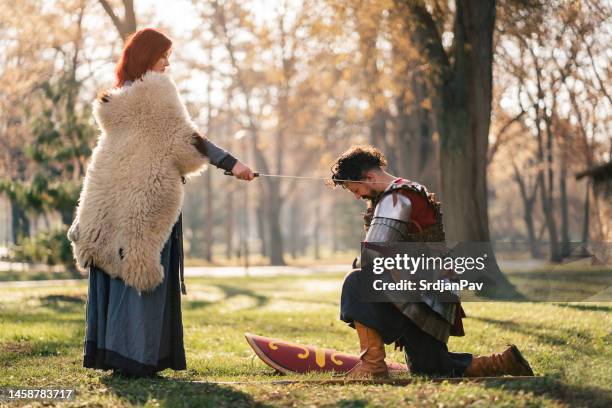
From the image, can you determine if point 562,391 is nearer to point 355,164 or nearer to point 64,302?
point 355,164

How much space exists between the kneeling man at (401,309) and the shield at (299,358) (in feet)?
2.08

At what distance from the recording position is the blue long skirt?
219 inches

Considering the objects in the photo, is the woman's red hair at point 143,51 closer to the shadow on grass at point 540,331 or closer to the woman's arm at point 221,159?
the woman's arm at point 221,159

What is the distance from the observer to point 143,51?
19.3ft

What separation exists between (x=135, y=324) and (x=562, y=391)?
2.64 m

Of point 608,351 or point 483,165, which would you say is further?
point 483,165

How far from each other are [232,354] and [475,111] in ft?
26.0

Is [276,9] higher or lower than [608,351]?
higher

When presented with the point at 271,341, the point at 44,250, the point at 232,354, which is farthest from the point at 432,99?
the point at 271,341

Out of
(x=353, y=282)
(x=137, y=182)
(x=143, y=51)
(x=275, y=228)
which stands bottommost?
(x=353, y=282)

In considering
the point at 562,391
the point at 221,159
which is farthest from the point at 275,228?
the point at 562,391

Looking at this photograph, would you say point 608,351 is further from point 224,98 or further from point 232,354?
point 224,98

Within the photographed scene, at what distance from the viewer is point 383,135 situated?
97.7ft

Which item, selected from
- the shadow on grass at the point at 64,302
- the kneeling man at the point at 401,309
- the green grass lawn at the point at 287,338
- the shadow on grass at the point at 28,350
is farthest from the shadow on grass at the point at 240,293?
the kneeling man at the point at 401,309
